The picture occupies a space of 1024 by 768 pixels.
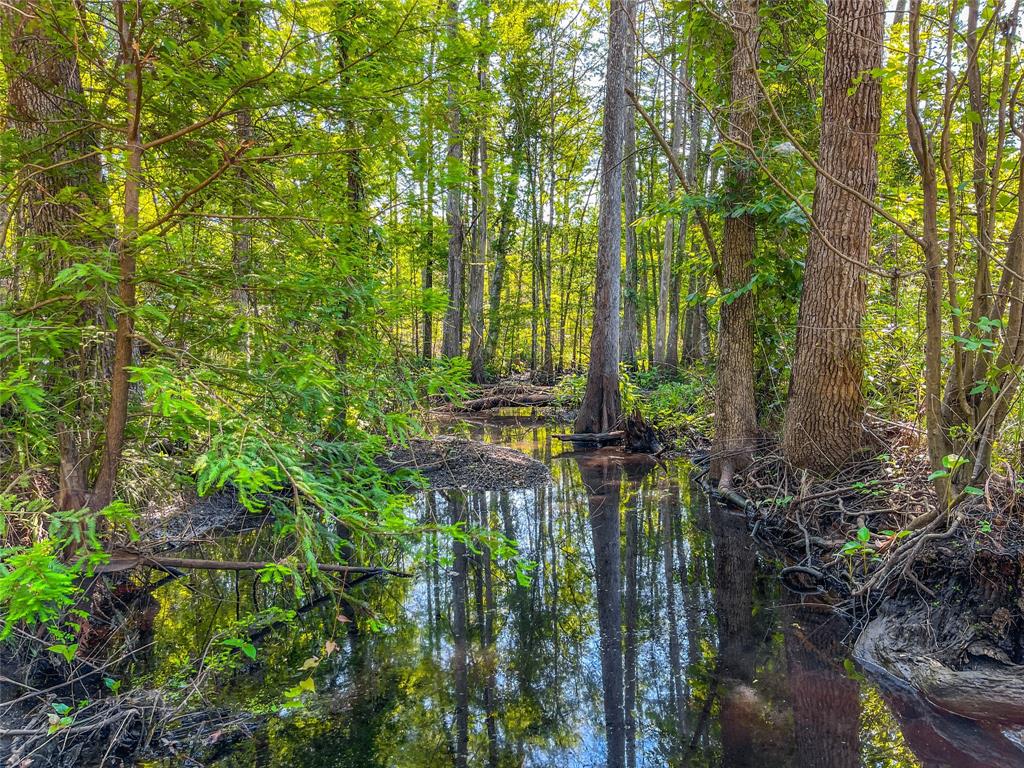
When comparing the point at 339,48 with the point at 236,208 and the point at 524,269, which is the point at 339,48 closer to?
the point at 236,208

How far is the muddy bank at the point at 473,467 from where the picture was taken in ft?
28.2

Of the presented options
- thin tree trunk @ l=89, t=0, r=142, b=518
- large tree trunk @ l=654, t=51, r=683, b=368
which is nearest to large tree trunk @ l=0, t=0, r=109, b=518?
thin tree trunk @ l=89, t=0, r=142, b=518

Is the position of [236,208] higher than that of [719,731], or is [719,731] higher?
[236,208]

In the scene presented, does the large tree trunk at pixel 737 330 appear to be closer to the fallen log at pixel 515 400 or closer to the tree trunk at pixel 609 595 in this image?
the tree trunk at pixel 609 595

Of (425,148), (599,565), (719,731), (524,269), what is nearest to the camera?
(719,731)

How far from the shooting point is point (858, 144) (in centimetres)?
548

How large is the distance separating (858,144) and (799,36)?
2867 mm

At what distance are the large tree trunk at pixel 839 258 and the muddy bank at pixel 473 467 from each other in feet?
13.7

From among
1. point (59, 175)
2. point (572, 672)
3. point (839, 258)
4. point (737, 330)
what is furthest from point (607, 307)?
point (59, 175)

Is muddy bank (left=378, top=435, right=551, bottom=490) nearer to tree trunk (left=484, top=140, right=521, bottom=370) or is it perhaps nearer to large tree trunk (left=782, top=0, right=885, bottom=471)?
large tree trunk (left=782, top=0, right=885, bottom=471)

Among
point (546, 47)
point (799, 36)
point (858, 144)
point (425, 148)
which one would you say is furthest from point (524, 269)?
point (425, 148)

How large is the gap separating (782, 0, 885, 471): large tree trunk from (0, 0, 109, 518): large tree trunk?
5738 mm

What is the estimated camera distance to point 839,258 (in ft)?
18.4

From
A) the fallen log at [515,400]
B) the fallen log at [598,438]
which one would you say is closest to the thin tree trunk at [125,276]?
the fallen log at [598,438]
